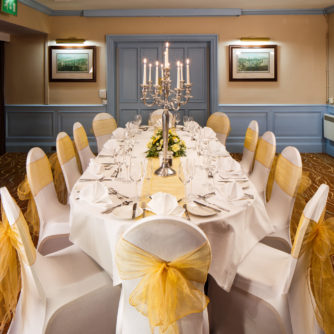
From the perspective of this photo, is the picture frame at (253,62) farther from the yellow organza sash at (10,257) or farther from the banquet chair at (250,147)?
the yellow organza sash at (10,257)

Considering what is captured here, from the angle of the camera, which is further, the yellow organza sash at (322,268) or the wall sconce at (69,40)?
the wall sconce at (69,40)

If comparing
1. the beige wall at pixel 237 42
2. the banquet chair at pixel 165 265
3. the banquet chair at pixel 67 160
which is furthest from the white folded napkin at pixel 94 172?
the beige wall at pixel 237 42

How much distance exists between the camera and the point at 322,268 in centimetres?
159

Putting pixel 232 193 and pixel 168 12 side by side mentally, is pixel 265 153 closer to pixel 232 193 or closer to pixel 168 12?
pixel 232 193

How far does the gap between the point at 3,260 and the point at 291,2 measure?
694 centimetres

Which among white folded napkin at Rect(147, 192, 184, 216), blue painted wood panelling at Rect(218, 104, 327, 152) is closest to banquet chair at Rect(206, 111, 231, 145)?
blue painted wood panelling at Rect(218, 104, 327, 152)

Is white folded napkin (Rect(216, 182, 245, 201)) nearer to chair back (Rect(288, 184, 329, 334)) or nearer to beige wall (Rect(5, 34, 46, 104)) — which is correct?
chair back (Rect(288, 184, 329, 334))

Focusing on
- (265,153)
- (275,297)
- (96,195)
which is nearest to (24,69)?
(265,153)

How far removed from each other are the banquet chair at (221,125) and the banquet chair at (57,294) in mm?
3778

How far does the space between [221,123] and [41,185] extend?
3.46 meters

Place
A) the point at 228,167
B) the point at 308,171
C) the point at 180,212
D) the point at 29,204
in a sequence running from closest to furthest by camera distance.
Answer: the point at 180,212 < the point at 228,167 < the point at 29,204 < the point at 308,171

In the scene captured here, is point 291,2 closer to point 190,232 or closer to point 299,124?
point 299,124

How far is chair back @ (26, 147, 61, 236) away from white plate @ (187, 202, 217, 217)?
1095 millimetres

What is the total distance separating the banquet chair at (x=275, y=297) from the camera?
1.57 meters
